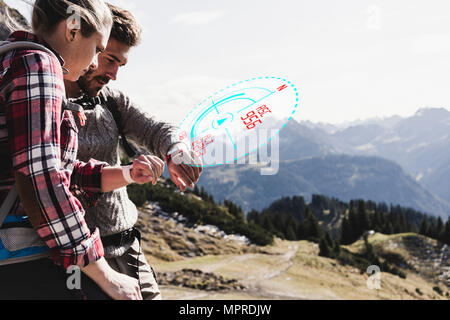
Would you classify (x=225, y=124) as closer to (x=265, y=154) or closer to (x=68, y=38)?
(x=265, y=154)

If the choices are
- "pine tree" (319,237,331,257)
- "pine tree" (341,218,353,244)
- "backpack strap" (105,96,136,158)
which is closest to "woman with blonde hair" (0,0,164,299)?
"backpack strap" (105,96,136,158)

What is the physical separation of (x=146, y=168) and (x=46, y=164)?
586mm

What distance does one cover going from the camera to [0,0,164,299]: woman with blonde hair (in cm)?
158

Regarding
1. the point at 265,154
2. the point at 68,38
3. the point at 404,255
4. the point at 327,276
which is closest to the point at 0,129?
the point at 68,38

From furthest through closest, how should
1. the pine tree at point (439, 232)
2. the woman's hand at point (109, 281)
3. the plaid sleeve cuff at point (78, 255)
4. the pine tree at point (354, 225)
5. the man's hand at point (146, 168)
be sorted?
the pine tree at point (354, 225)
the pine tree at point (439, 232)
the man's hand at point (146, 168)
the woman's hand at point (109, 281)
the plaid sleeve cuff at point (78, 255)

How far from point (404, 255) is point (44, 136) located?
2847 inches

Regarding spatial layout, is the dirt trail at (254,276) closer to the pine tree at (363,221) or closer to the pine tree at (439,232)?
the pine tree at (439,232)

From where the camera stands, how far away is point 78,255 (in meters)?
1.70

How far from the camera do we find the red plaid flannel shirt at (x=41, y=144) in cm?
157

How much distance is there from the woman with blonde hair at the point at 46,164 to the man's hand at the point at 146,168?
1.04 feet

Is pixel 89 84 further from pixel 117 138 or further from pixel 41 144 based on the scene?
pixel 41 144

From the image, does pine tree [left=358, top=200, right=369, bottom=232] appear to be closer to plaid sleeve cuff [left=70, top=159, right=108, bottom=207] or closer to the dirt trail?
the dirt trail

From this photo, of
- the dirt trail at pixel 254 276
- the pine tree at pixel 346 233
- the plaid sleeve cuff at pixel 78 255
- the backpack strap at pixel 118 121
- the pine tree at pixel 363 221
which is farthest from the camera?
the pine tree at pixel 363 221

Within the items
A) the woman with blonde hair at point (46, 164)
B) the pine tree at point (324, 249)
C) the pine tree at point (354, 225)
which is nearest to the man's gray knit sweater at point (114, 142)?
the woman with blonde hair at point (46, 164)
